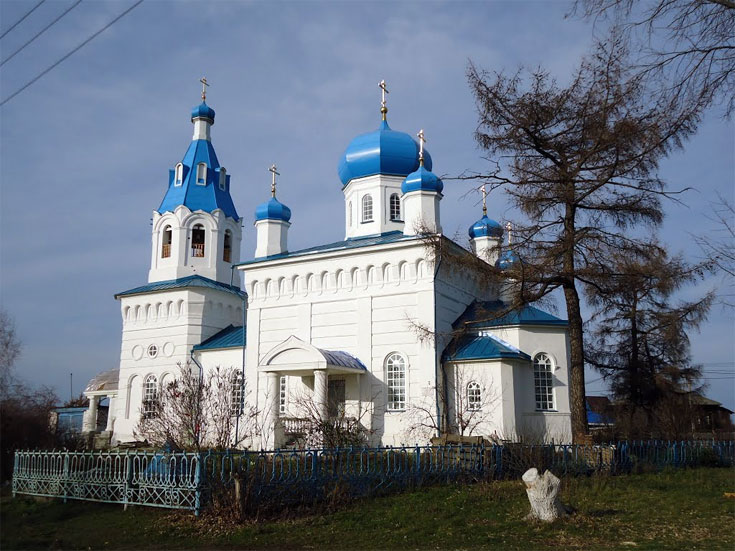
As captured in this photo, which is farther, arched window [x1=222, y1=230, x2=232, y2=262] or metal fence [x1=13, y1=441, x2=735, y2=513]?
arched window [x1=222, y1=230, x2=232, y2=262]

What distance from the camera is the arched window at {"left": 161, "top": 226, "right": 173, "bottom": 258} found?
23.3 m

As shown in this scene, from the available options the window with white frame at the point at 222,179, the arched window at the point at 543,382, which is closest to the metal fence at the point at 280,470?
the arched window at the point at 543,382

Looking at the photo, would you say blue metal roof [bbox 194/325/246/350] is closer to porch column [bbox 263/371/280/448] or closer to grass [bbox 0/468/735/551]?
porch column [bbox 263/371/280/448]

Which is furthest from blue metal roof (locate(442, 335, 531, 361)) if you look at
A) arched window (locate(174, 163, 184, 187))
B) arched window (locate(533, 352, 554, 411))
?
arched window (locate(174, 163, 184, 187))

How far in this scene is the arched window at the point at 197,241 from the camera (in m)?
23.2

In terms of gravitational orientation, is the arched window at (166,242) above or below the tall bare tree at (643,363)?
above

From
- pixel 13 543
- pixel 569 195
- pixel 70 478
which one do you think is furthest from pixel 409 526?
pixel 569 195

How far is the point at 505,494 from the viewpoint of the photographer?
10.5 meters

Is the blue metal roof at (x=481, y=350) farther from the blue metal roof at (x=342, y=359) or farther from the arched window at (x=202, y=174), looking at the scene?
the arched window at (x=202, y=174)

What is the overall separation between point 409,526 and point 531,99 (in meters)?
8.04

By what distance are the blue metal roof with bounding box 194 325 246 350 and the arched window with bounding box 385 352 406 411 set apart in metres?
5.07

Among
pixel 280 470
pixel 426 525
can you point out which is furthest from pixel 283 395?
pixel 426 525

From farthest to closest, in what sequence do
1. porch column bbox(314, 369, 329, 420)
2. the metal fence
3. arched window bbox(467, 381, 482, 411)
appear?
1. arched window bbox(467, 381, 482, 411)
2. porch column bbox(314, 369, 329, 420)
3. the metal fence

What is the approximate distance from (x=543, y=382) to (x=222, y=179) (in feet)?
43.7
